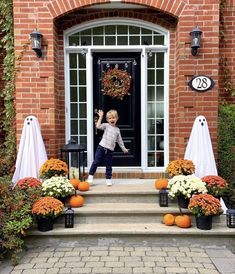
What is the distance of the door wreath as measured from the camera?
5836 millimetres

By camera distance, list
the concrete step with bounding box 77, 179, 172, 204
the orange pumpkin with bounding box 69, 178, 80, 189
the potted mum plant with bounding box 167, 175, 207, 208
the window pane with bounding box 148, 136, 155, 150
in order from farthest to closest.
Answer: the window pane with bounding box 148, 136, 155, 150, the orange pumpkin with bounding box 69, 178, 80, 189, the concrete step with bounding box 77, 179, 172, 204, the potted mum plant with bounding box 167, 175, 207, 208

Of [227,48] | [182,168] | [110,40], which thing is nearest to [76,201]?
[182,168]

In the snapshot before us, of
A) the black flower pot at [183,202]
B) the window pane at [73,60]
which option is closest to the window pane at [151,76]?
the window pane at [73,60]

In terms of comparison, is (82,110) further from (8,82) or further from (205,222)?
(205,222)

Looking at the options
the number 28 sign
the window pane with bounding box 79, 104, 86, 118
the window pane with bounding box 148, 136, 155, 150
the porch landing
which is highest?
the number 28 sign

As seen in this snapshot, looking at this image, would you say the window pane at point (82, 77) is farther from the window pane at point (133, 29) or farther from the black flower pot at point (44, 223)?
the black flower pot at point (44, 223)

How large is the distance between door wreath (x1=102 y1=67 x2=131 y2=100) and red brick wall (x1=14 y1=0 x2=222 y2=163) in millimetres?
880

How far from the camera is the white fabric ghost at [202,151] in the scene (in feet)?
16.7

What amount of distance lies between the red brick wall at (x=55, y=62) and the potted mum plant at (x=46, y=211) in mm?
1409

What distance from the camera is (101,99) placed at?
592 cm

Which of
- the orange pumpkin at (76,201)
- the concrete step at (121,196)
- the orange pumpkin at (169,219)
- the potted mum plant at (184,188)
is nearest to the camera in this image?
the orange pumpkin at (169,219)

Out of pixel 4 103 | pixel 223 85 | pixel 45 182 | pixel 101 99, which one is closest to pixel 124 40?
pixel 101 99

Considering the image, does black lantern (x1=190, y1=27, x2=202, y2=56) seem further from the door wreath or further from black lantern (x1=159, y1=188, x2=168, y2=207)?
Answer: black lantern (x1=159, y1=188, x2=168, y2=207)

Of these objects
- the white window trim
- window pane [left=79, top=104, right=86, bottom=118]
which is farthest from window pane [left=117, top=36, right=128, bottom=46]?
window pane [left=79, top=104, right=86, bottom=118]
